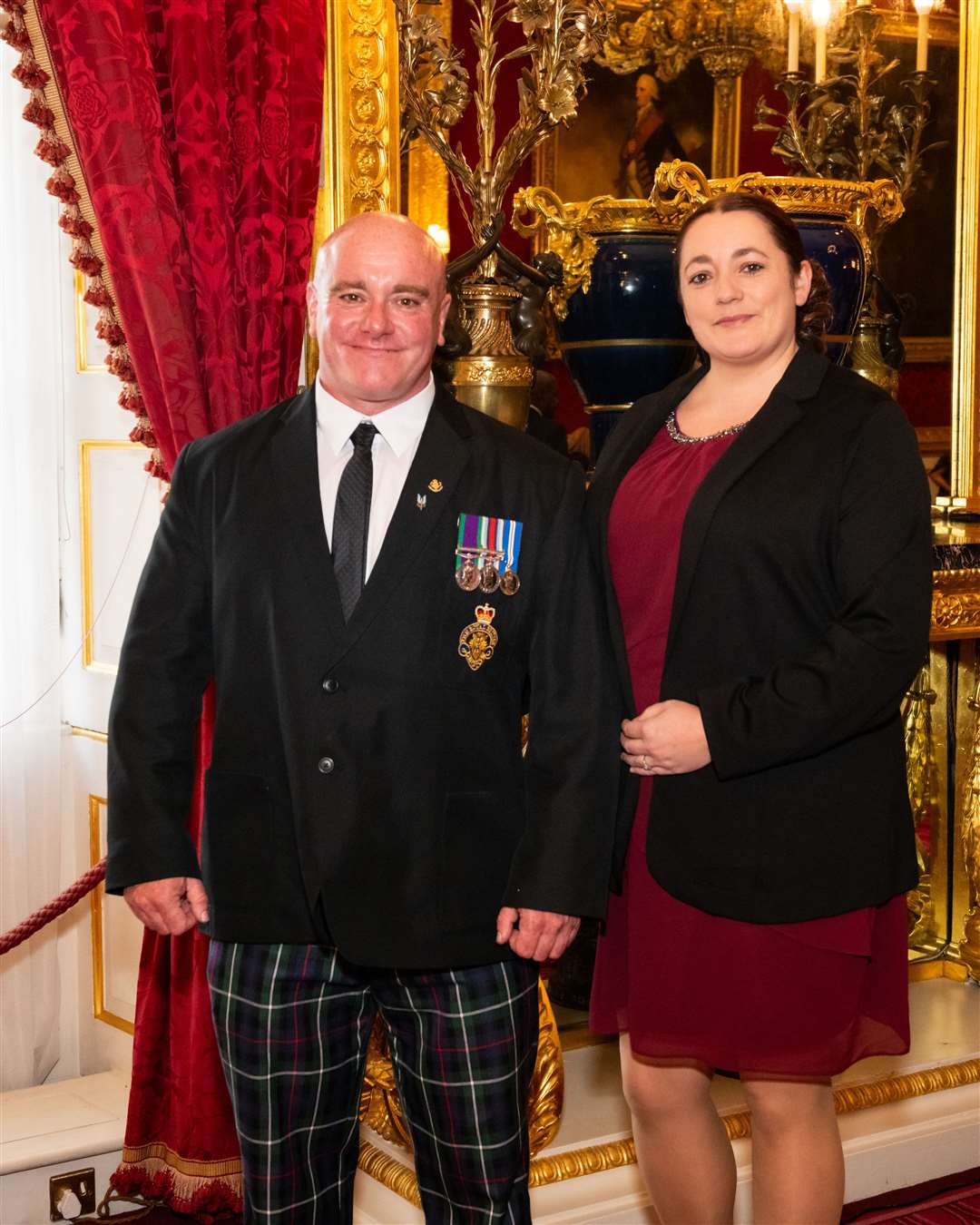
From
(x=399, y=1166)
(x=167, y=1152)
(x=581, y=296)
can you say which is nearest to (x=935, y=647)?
(x=581, y=296)

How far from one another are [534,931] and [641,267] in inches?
64.8

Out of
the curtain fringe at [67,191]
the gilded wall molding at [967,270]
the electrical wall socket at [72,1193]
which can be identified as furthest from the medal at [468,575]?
the gilded wall molding at [967,270]

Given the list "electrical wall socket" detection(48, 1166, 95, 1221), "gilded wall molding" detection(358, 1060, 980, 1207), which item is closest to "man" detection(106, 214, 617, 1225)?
"gilded wall molding" detection(358, 1060, 980, 1207)

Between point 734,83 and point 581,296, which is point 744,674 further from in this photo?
point 734,83

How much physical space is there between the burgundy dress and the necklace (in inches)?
0.5

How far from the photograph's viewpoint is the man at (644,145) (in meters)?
3.94

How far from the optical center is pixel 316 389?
2.12 m

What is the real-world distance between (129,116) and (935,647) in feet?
8.17

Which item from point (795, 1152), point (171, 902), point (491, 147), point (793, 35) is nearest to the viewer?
point (171, 902)

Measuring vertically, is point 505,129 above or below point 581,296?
above

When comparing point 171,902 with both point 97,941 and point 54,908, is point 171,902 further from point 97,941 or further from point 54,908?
point 97,941

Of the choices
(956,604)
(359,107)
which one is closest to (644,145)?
(359,107)

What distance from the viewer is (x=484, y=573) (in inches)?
79.7

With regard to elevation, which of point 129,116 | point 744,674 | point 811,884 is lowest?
point 811,884
